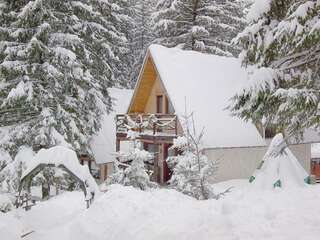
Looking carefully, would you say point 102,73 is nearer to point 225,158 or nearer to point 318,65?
point 225,158

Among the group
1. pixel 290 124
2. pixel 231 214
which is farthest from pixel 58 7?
pixel 231 214

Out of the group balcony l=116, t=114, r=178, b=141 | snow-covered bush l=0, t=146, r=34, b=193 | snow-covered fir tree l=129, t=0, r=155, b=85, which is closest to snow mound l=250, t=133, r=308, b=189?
balcony l=116, t=114, r=178, b=141

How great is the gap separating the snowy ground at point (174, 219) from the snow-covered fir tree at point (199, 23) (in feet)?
64.9

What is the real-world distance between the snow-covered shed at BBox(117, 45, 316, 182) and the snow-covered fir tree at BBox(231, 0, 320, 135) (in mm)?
7616

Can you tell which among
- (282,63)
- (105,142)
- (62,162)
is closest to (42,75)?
(62,162)

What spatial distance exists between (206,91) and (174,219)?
14431mm

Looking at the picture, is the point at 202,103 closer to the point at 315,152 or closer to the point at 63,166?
the point at 63,166

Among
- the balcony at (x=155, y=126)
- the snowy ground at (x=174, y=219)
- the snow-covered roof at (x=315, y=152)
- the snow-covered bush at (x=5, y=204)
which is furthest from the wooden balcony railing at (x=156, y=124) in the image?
the snow-covered roof at (x=315, y=152)

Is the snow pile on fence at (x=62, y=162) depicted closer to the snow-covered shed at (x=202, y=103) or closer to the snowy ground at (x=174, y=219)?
the snowy ground at (x=174, y=219)

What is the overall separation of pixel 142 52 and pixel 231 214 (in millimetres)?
30805

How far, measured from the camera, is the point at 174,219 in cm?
661

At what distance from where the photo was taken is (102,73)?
66.1ft

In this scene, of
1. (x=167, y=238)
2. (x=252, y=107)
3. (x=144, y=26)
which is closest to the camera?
(x=167, y=238)

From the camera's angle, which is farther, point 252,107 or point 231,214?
point 252,107
